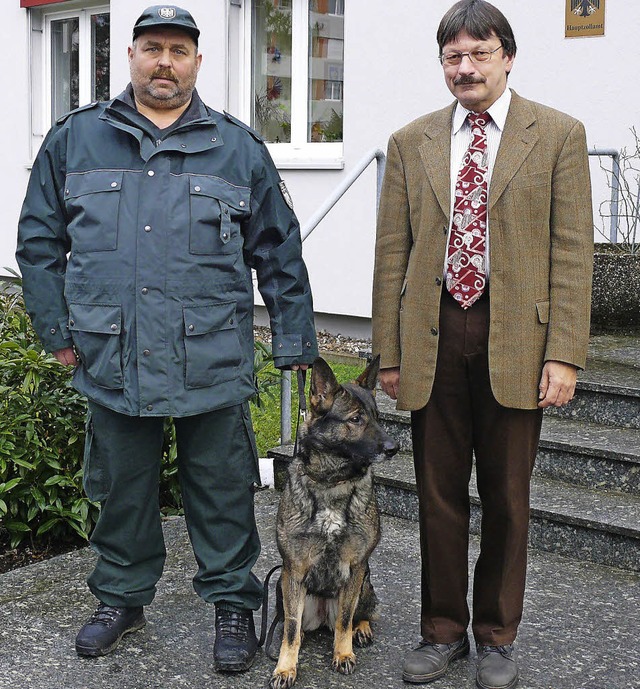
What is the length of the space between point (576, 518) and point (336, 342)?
14.9 feet

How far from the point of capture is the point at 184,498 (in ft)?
11.8

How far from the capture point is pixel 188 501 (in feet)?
11.8

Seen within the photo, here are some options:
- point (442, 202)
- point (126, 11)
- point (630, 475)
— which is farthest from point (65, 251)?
point (126, 11)

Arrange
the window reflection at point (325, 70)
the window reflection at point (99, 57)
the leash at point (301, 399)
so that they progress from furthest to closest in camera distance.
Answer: the window reflection at point (99, 57) → the window reflection at point (325, 70) → the leash at point (301, 399)

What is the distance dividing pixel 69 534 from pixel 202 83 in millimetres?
5578

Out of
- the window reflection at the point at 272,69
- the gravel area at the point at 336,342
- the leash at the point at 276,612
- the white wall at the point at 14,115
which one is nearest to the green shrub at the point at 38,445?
the leash at the point at 276,612

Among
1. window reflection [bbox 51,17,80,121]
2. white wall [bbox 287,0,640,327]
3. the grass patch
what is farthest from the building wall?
the grass patch

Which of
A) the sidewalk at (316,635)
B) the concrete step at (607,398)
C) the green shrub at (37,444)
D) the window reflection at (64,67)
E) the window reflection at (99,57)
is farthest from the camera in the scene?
the window reflection at (64,67)

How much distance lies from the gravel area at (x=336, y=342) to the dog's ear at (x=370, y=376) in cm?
459

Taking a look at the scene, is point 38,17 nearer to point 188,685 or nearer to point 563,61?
point 563,61

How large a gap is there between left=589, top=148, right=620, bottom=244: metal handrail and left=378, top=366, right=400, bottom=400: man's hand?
341 cm

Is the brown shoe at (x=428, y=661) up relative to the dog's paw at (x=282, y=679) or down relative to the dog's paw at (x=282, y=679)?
up

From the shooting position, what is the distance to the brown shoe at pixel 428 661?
335 centimetres

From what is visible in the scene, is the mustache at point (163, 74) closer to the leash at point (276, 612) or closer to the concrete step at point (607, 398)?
the leash at point (276, 612)
